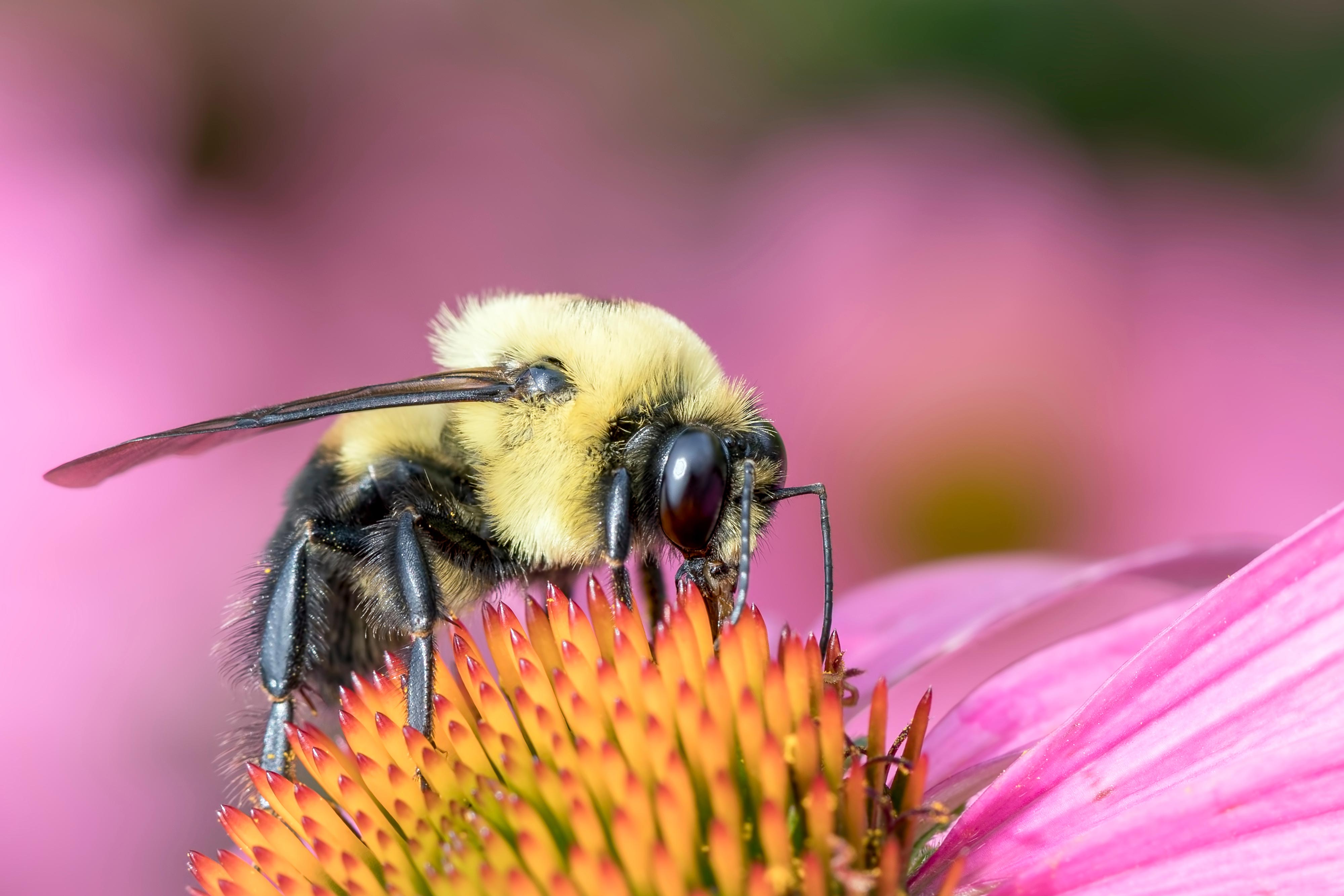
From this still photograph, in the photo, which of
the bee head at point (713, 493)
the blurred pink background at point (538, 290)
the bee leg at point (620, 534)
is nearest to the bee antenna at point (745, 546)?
the bee head at point (713, 493)

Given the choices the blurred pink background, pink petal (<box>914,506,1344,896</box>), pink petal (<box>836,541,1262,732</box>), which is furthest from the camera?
the blurred pink background

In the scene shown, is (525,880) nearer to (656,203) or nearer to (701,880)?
(701,880)

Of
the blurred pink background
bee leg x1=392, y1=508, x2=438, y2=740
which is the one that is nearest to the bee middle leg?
bee leg x1=392, y1=508, x2=438, y2=740

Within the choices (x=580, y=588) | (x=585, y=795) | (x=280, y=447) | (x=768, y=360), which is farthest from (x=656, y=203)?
(x=585, y=795)

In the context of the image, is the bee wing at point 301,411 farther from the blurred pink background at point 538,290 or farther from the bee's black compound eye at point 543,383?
the blurred pink background at point 538,290

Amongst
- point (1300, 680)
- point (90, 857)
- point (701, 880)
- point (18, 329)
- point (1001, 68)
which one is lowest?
point (90, 857)

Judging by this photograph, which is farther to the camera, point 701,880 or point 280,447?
point 280,447

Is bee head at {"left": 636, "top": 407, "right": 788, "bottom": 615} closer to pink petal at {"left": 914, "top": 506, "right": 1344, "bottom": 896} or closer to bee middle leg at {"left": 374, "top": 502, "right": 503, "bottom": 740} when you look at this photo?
bee middle leg at {"left": 374, "top": 502, "right": 503, "bottom": 740}
